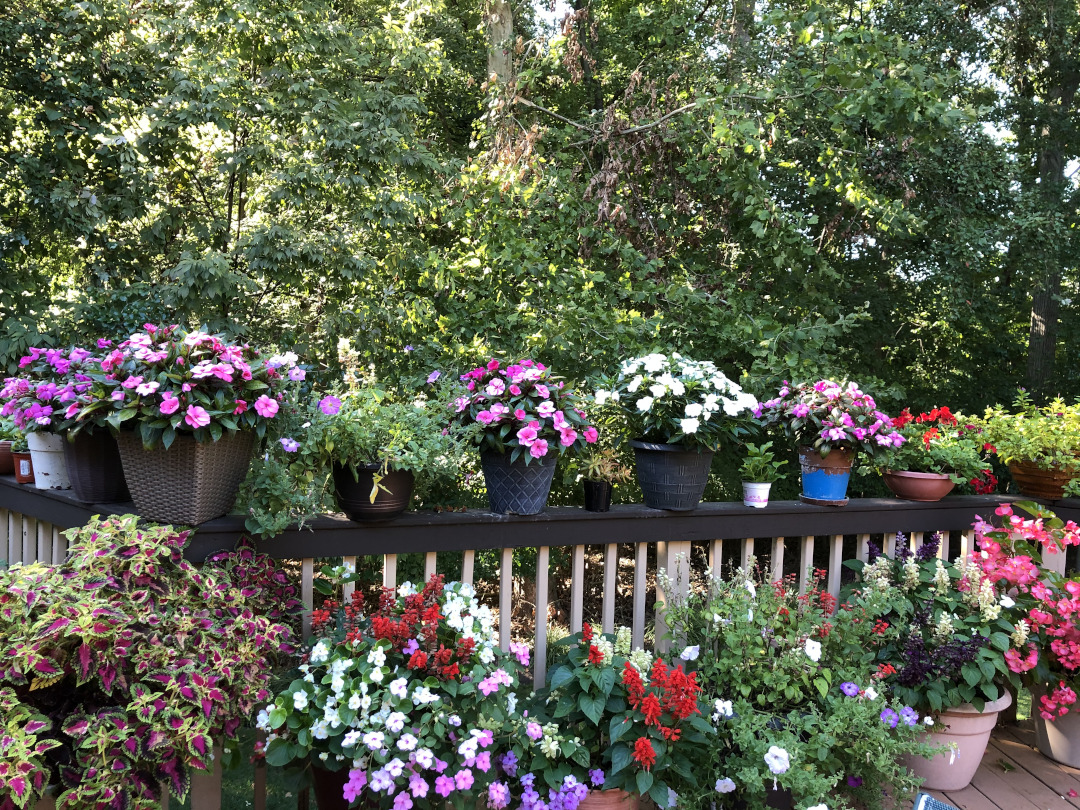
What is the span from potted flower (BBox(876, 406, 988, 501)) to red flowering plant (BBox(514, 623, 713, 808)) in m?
1.34

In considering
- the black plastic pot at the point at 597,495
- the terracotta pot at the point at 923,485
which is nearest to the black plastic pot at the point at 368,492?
the black plastic pot at the point at 597,495

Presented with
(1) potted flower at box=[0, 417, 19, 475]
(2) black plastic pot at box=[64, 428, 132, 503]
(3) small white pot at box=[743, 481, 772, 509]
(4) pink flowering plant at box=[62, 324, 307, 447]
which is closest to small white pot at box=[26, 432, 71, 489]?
(2) black plastic pot at box=[64, 428, 132, 503]

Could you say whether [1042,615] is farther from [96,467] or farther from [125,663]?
[96,467]

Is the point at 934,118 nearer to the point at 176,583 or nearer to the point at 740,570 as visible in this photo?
the point at 740,570

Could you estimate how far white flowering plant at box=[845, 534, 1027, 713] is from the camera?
2344 mm

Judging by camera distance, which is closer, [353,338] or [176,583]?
[176,583]

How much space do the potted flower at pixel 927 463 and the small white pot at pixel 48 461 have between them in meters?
2.82

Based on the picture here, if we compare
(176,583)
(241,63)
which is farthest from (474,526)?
(241,63)

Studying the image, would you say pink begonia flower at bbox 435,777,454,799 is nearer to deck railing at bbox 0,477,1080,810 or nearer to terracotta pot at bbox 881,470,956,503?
deck railing at bbox 0,477,1080,810

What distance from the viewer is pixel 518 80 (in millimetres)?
4781

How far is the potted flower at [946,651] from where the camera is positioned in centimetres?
235

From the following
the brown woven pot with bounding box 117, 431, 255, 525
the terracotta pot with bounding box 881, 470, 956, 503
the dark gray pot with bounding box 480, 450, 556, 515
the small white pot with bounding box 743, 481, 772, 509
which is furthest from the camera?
the terracotta pot with bounding box 881, 470, 956, 503

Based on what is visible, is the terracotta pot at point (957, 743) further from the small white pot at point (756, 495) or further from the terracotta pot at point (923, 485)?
the small white pot at point (756, 495)

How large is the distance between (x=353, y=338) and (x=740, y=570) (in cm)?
345
